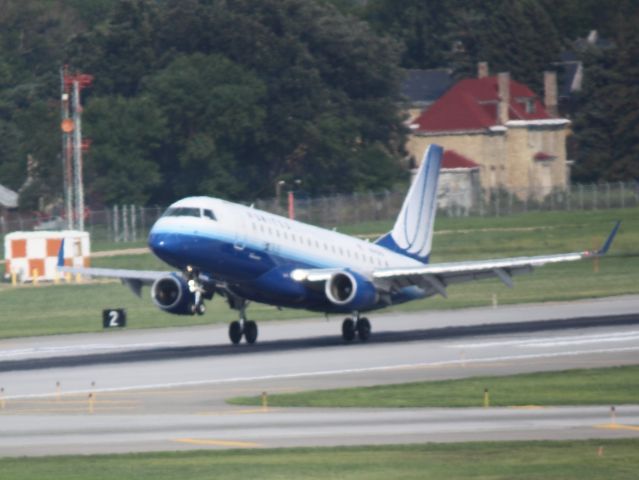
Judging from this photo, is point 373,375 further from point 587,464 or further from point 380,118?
point 380,118

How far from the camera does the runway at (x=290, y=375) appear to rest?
30969mm

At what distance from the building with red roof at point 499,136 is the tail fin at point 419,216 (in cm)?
7632

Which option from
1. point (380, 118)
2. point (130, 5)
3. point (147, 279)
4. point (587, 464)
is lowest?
point (587, 464)

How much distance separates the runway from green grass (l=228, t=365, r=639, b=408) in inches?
43.3

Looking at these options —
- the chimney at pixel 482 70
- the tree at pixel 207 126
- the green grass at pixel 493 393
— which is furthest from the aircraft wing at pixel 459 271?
the chimney at pixel 482 70

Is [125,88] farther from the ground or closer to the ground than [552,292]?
farther from the ground

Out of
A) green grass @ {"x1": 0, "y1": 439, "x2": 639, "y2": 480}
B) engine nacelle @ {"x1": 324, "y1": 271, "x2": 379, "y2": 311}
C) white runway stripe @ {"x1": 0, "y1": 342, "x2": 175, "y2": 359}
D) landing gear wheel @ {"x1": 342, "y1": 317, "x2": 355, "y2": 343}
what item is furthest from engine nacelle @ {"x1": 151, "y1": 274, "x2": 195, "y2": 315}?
green grass @ {"x1": 0, "y1": 439, "x2": 639, "y2": 480}

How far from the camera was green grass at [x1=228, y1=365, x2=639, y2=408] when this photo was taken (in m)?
35.6

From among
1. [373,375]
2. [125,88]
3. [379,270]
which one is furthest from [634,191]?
[373,375]

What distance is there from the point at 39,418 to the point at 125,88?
310ft

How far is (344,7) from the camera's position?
184 meters

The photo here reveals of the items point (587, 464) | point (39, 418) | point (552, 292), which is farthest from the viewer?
point (552, 292)

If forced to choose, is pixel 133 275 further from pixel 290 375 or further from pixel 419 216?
pixel 290 375

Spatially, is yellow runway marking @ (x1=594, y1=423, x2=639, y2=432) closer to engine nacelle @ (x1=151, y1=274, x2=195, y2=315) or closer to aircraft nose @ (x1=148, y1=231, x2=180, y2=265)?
aircraft nose @ (x1=148, y1=231, x2=180, y2=265)
